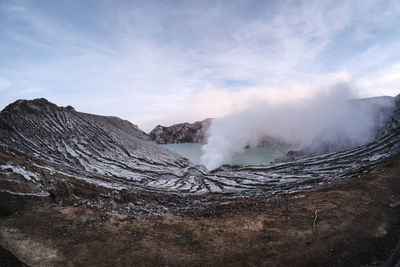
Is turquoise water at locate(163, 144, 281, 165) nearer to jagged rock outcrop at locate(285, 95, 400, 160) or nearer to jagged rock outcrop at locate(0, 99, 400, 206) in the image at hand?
jagged rock outcrop at locate(285, 95, 400, 160)

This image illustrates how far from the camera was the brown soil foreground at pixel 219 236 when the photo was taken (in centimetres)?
798

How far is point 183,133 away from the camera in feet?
308

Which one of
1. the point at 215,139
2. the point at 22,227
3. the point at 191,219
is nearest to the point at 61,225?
the point at 22,227

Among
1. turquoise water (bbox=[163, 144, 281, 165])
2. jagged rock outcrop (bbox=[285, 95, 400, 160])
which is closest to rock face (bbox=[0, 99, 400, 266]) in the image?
jagged rock outcrop (bbox=[285, 95, 400, 160])

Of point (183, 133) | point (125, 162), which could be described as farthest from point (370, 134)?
point (183, 133)

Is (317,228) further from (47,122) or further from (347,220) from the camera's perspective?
(47,122)

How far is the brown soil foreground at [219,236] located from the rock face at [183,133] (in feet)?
256

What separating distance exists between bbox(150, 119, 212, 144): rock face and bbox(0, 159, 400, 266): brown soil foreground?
7801 cm

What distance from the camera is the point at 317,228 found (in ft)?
32.1

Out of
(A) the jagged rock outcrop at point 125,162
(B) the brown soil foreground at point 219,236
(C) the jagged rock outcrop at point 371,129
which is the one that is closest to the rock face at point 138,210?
(B) the brown soil foreground at point 219,236

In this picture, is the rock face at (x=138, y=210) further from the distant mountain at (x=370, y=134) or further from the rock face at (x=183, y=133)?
the rock face at (x=183, y=133)

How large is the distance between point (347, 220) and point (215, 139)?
6062cm

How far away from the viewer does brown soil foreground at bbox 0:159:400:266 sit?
314 inches

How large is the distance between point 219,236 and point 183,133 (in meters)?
84.8
